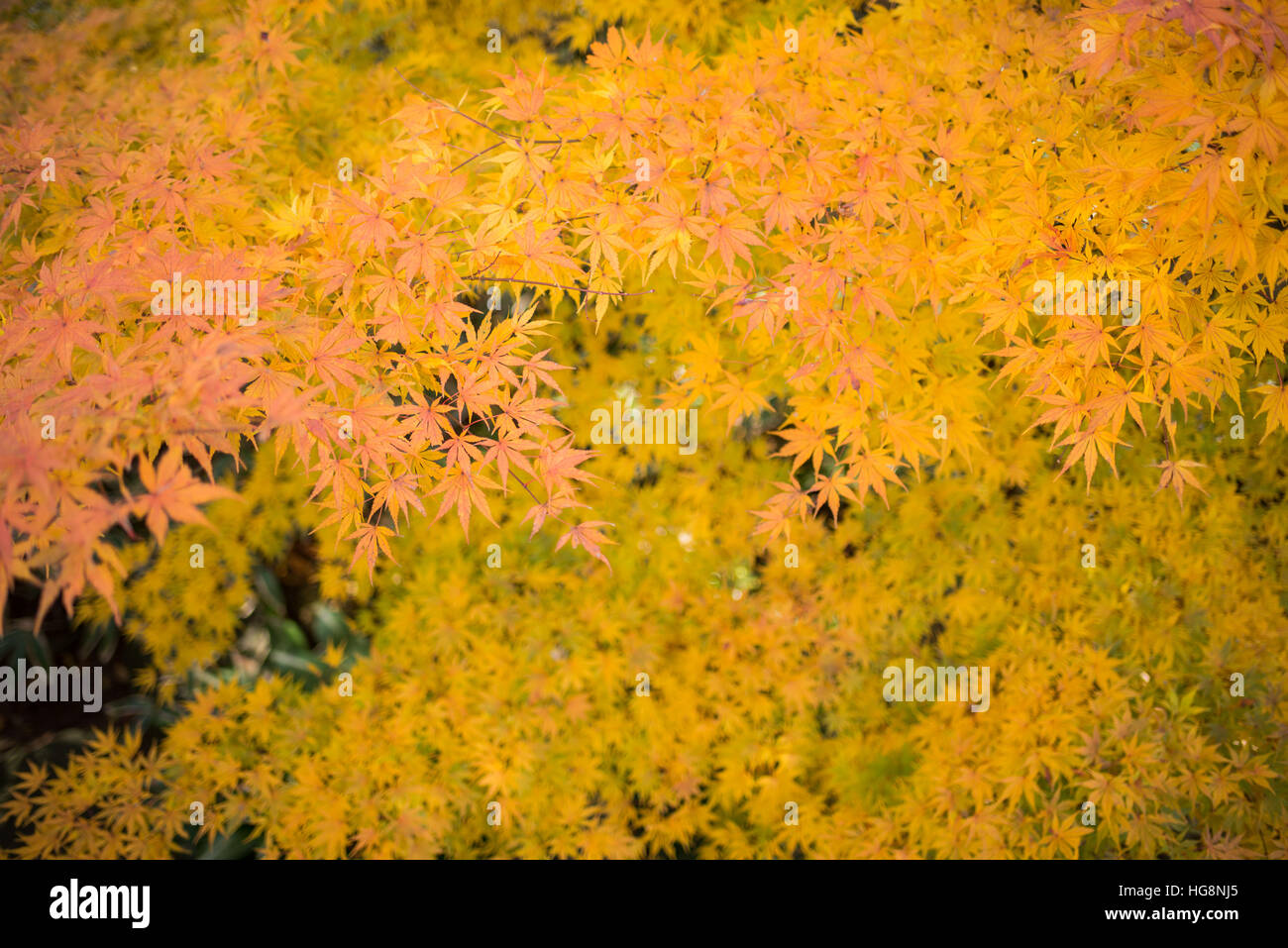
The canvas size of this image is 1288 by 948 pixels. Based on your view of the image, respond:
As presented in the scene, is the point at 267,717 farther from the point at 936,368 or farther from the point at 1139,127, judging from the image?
the point at 1139,127

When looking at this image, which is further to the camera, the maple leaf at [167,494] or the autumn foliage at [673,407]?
the autumn foliage at [673,407]

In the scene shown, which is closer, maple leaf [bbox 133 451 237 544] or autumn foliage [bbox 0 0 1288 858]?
maple leaf [bbox 133 451 237 544]

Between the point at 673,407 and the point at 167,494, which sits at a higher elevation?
the point at 673,407

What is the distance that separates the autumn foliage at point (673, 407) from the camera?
57.3 inches

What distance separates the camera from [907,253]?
1680mm

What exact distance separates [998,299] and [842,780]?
183 cm

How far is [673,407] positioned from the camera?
2225mm

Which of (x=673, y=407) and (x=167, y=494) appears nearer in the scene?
(x=167, y=494)

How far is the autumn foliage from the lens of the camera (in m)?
1.46

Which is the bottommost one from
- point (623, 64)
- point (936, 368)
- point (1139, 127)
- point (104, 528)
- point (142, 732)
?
point (142, 732)

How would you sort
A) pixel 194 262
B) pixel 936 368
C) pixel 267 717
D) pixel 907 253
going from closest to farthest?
pixel 194 262, pixel 907 253, pixel 936 368, pixel 267 717
